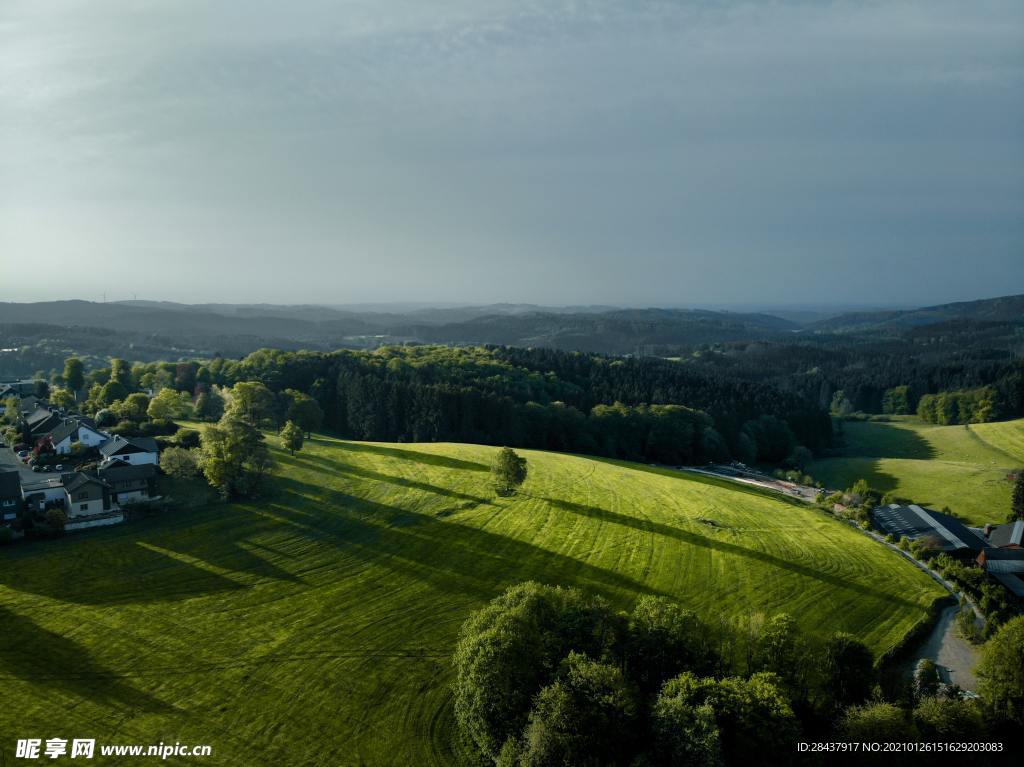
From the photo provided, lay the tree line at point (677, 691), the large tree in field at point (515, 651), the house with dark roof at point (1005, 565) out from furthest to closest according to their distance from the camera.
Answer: the house with dark roof at point (1005, 565)
the large tree in field at point (515, 651)
the tree line at point (677, 691)

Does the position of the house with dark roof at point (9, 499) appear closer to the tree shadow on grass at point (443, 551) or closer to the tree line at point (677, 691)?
the tree shadow on grass at point (443, 551)

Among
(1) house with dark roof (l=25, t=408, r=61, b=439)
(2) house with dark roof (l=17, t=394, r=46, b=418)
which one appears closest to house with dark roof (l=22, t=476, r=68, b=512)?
(1) house with dark roof (l=25, t=408, r=61, b=439)

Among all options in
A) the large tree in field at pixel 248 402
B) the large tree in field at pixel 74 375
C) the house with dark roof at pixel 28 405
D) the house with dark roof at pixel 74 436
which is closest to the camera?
the house with dark roof at pixel 74 436

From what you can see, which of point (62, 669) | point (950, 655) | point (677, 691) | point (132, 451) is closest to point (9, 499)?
point (132, 451)

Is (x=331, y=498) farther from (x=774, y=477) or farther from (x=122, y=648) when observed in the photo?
(x=774, y=477)

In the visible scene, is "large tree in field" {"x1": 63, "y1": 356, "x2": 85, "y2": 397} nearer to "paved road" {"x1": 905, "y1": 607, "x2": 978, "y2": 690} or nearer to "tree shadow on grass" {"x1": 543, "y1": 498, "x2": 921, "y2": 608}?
"tree shadow on grass" {"x1": 543, "y1": 498, "x2": 921, "y2": 608}

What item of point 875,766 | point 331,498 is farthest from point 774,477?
point 875,766

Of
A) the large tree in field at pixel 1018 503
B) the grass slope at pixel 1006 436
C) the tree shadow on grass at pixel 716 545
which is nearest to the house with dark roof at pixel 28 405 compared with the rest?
the tree shadow on grass at pixel 716 545
